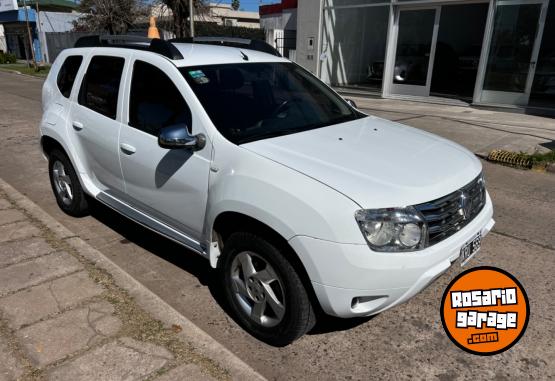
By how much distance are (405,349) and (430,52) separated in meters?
12.4

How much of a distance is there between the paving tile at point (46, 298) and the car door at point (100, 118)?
0.87m

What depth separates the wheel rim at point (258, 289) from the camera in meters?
2.75

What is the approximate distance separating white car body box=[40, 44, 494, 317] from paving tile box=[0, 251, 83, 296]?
63cm

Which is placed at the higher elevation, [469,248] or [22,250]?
[469,248]

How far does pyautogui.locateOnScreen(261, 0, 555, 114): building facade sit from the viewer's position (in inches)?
460

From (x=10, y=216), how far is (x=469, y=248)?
14.9ft

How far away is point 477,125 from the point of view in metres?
10.0

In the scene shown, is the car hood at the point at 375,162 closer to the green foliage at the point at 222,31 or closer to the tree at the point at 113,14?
the green foliage at the point at 222,31

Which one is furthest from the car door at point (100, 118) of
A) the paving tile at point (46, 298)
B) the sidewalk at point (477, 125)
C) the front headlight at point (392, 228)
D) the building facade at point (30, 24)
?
the building facade at point (30, 24)

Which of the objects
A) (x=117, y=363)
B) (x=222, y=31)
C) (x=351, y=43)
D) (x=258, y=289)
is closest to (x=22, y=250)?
(x=117, y=363)

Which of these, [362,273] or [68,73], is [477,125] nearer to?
[68,73]

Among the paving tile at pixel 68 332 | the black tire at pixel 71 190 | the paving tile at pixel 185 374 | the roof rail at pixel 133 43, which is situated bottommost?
the paving tile at pixel 68 332

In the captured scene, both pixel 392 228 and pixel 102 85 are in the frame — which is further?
pixel 102 85

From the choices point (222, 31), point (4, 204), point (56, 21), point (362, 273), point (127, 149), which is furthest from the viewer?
point (56, 21)
